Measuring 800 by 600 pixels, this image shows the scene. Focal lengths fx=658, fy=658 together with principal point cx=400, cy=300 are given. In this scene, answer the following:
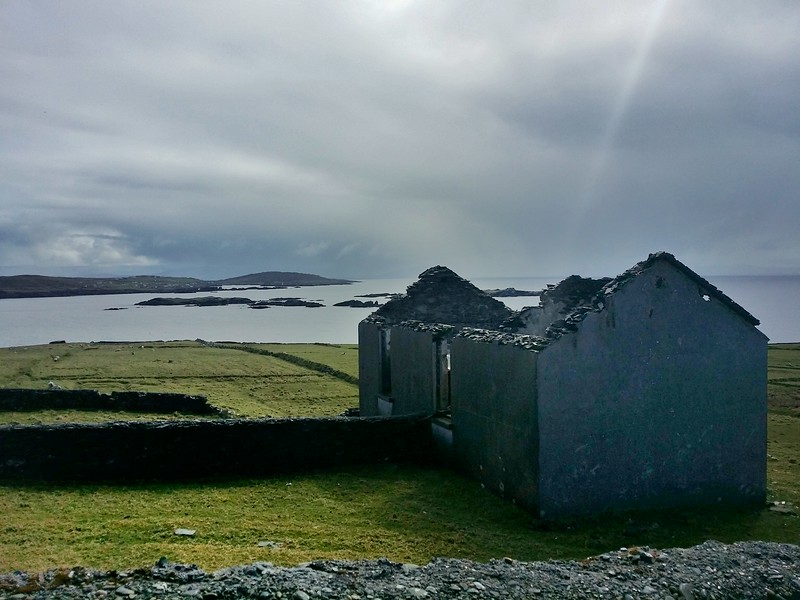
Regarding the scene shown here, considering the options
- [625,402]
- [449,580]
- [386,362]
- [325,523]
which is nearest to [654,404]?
[625,402]

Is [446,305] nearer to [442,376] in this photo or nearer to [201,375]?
[442,376]

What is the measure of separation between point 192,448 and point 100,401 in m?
11.3

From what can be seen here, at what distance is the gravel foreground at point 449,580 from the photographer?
702cm

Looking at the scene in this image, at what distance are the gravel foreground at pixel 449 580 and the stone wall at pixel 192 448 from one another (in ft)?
22.4

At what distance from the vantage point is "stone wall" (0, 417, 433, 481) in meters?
13.9

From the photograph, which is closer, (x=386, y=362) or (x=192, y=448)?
(x=192, y=448)

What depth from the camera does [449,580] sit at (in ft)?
24.8

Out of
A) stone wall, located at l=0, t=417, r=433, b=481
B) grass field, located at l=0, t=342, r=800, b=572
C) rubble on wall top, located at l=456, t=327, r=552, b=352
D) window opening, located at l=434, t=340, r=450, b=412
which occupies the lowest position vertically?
grass field, located at l=0, t=342, r=800, b=572

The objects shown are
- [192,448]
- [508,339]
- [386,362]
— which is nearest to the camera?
[508,339]

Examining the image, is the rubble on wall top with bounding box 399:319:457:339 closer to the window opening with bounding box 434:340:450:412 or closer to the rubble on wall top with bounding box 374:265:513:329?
the window opening with bounding box 434:340:450:412

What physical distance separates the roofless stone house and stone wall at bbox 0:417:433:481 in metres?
2.33

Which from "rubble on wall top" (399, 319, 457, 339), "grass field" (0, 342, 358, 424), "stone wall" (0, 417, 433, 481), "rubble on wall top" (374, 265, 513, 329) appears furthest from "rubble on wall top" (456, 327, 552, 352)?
"grass field" (0, 342, 358, 424)

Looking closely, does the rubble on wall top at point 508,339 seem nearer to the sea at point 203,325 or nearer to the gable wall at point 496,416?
the gable wall at point 496,416

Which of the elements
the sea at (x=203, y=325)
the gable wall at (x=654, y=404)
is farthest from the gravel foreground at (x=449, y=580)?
the sea at (x=203, y=325)
